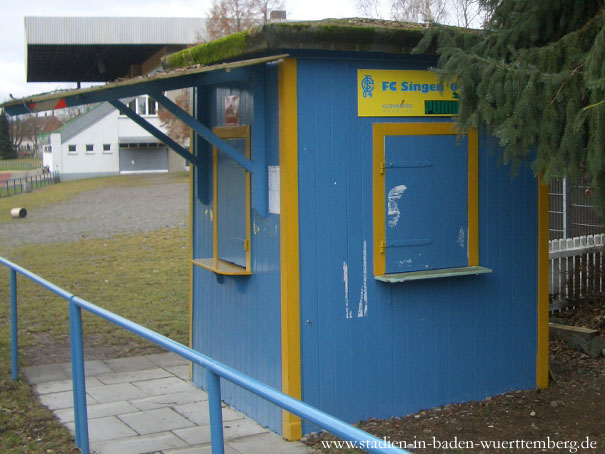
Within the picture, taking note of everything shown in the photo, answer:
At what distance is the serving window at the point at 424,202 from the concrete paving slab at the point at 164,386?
7.60 ft

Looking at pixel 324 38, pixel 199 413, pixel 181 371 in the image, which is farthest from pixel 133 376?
pixel 324 38

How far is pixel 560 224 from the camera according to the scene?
11820mm

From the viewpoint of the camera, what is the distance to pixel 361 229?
576 centimetres

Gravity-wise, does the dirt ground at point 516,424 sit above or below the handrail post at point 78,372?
below

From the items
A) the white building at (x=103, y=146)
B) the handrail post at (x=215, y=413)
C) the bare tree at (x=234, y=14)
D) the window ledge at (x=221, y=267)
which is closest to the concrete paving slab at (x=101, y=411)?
the window ledge at (x=221, y=267)

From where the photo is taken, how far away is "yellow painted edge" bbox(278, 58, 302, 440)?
5.46 meters

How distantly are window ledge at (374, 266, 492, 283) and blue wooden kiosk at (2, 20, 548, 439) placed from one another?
16 millimetres

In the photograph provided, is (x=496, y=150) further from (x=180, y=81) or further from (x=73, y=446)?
(x=73, y=446)

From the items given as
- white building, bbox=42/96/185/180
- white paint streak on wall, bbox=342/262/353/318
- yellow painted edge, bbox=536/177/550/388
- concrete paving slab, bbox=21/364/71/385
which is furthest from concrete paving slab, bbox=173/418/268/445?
white building, bbox=42/96/185/180

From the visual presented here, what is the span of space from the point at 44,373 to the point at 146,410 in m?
1.72

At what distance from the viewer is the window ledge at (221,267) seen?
6.09m

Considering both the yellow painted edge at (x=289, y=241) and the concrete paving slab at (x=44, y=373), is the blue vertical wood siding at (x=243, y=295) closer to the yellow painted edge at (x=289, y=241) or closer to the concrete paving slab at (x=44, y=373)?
the yellow painted edge at (x=289, y=241)

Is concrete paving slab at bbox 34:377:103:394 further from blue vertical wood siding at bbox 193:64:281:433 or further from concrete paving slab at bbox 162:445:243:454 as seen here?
concrete paving slab at bbox 162:445:243:454

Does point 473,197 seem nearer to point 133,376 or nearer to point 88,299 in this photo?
point 133,376
